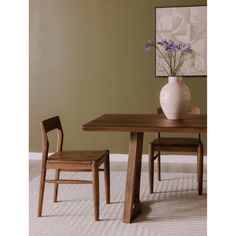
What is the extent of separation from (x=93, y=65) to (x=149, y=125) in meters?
2.54

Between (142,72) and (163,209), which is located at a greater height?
(142,72)

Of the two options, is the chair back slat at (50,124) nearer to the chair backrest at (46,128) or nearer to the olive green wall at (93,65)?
the chair backrest at (46,128)

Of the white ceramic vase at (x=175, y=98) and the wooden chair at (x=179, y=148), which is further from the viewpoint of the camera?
the wooden chair at (x=179, y=148)

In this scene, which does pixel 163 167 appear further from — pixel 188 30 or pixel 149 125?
pixel 149 125

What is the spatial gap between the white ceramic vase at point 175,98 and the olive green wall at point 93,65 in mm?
1973

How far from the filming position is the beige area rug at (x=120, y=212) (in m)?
2.97

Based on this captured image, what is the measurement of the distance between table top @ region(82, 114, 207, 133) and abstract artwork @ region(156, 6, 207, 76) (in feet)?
6.01

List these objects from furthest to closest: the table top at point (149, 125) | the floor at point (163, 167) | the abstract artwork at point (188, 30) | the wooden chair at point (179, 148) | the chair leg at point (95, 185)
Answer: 1. the abstract artwork at point (188, 30)
2. the floor at point (163, 167)
3. the wooden chair at point (179, 148)
4. the chair leg at point (95, 185)
5. the table top at point (149, 125)

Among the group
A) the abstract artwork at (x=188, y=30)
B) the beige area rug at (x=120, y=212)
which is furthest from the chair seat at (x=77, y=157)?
the abstract artwork at (x=188, y=30)

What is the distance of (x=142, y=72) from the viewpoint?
5.27 meters
